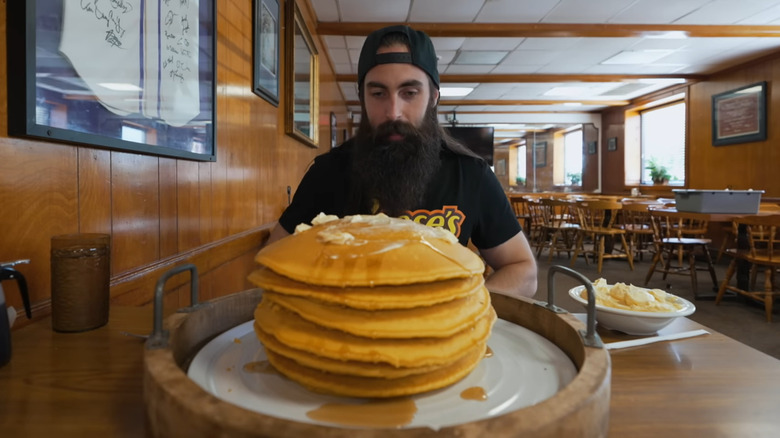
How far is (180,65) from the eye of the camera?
1416 mm

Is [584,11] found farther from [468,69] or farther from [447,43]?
[468,69]

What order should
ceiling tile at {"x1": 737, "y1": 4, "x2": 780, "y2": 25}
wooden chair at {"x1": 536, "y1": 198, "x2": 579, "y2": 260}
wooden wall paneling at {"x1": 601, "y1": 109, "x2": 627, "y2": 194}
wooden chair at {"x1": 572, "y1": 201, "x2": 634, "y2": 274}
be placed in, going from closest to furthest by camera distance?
ceiling tile at {"x1": 737, "y1": 4, "x2": 780, "y2": 25} < wooden chair at {"x1": 572, "y1": 201, "x2": 634, "y2": 274} < wooden chair at {"x1": 536, "y1": 198, "x2": 579, "y2": 260} < wooden wall paneling at {"x1": 601, "y1": 109, "x2": 627, "y2": 194}

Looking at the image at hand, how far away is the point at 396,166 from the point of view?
1.58 metres

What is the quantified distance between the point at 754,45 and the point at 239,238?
282 inches

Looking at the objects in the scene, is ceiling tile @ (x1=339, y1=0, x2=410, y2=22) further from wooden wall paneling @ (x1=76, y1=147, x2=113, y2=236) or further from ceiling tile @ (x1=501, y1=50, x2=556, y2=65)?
wooden wall paneling @ (x1=76, y1=147, x2=113, y2=236)

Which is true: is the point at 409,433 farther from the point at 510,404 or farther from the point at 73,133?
the point at 73,133

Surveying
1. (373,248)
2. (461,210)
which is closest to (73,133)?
(373,248)

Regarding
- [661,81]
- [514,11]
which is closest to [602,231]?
[514,11]

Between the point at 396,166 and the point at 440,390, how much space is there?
1.20 meters

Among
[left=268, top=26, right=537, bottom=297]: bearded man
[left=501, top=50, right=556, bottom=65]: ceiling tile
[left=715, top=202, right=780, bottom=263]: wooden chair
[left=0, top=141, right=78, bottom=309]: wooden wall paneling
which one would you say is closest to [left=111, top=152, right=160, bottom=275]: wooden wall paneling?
[left=0, top=141, right=78, bottom=309]: wooden wall paneling

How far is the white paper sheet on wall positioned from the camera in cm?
97

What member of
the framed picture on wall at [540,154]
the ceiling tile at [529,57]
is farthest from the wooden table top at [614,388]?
the framed picture on wall at [540,154]

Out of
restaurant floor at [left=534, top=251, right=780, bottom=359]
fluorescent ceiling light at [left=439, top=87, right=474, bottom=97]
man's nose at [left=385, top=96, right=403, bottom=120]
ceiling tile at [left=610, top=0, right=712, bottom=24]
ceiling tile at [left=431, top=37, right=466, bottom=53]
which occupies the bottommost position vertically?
restaurant floor at [left=534, top=251, right=780, bottom=359]

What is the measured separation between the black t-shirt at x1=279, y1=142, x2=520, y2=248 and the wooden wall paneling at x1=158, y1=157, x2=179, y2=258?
370 mm
